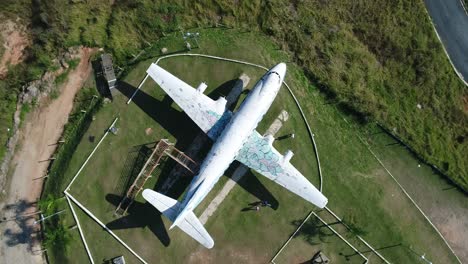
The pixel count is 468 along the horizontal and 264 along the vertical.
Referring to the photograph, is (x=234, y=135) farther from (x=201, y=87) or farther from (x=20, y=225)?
(x=20, y=225)

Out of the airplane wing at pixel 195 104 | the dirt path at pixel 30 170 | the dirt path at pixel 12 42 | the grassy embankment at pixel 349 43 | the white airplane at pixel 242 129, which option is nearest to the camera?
the white airplane at pixel 242 129

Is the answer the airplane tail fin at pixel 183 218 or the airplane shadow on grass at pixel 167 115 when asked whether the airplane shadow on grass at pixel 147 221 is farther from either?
the airplane shadow on grass at pixel 167 115

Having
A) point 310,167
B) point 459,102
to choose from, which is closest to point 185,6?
point 310,167

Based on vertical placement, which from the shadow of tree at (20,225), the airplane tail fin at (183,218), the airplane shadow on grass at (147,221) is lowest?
the shadow of tree at (20,225)

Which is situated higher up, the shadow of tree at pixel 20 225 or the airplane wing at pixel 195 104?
the airplane wing at pixel 195 104

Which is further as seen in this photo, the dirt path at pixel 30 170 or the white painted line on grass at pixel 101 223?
the dirt path at pixel 30 170

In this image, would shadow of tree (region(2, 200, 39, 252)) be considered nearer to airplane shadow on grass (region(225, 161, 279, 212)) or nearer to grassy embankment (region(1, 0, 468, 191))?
grassy embankment (region(1, 0, 468, 191))

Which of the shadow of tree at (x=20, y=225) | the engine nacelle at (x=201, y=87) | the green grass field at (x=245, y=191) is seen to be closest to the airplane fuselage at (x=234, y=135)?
the green grass field at (x=245, y=191)
